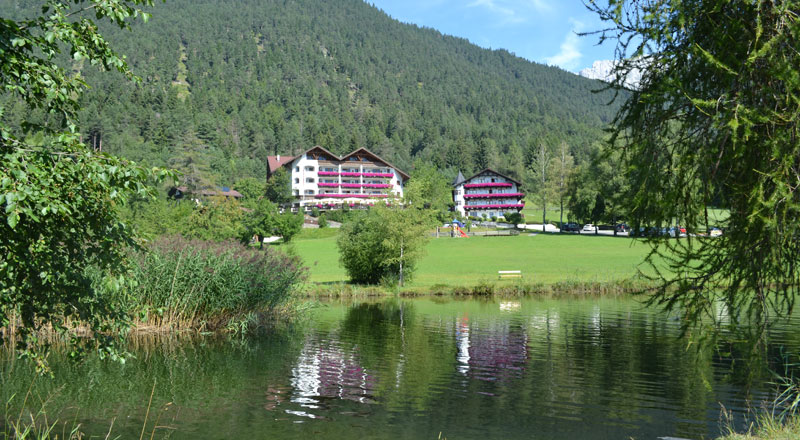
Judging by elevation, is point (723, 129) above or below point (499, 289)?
above

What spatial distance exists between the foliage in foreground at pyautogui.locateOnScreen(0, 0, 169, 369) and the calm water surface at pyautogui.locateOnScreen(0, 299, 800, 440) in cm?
614

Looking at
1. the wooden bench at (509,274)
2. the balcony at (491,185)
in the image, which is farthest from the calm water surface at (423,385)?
the balcony at (491,185)

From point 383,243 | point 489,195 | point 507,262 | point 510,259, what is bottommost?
point 507,262

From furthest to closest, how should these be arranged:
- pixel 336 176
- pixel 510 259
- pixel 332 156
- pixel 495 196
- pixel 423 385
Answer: pixel 495 196 → pixel 336 176 → pixel 332 156 → pixel 510 259 → pixel 423 385

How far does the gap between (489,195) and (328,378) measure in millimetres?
132282

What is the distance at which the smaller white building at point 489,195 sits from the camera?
146 meters

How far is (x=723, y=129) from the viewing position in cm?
884

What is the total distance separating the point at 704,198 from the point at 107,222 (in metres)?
8.65

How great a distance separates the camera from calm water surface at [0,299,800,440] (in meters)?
13.2

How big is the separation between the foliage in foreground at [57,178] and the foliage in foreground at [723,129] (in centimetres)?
719

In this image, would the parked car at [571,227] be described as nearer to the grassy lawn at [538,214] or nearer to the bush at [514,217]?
the bush at [514,217]

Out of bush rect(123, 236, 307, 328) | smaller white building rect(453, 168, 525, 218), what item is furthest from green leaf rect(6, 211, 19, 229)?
smaller white building rect(453, 168, 525, 218)

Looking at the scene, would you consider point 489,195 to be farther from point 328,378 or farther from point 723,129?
point 723,129

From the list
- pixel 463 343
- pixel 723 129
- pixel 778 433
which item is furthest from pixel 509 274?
pixel 723 129
